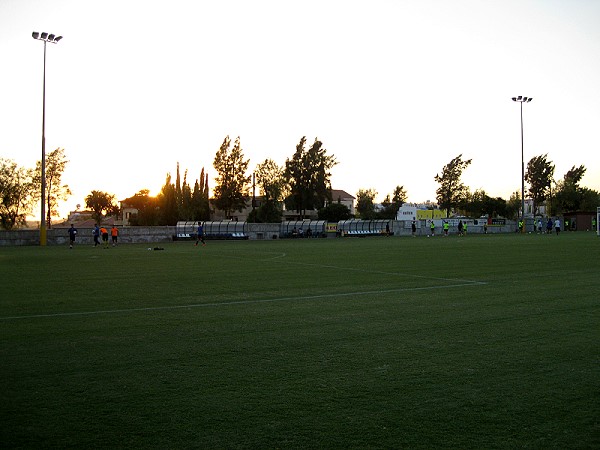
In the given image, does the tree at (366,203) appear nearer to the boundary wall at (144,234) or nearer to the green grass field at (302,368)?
the boundary wall at (144,234)

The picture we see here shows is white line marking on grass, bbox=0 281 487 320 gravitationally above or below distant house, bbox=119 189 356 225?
below

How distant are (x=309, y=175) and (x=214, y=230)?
3499cm

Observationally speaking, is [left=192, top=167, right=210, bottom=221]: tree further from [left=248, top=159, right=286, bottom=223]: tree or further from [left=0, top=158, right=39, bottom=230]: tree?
[left=0, top=158, right=39, bottom=230]: tree

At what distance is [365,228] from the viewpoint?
62156 millimetres

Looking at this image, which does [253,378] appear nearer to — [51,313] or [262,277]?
[51,313]

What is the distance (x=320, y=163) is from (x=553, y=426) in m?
84.7

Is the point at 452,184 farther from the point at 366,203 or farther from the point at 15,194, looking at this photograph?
Answer: the point at 15,194

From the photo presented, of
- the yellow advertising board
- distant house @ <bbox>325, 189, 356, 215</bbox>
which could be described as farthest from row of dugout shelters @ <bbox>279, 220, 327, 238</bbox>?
distant house @ <bbox>325, 189, 356, 215</bbox>

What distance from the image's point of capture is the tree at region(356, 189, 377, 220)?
385 ft

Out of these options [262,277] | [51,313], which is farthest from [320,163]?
[51,313]

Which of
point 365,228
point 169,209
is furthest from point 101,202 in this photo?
point 365,228

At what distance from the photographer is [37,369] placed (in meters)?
6.15

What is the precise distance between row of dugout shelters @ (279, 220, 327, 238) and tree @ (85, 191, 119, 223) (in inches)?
3009

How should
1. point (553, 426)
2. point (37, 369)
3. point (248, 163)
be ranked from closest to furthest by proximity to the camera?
point (553, 426), point (37, 369), point (248, 163)
